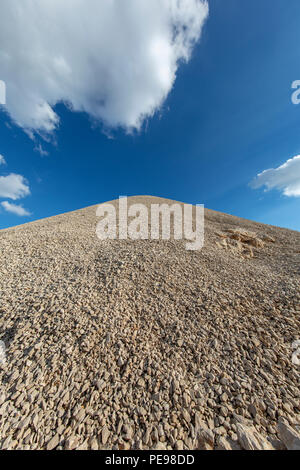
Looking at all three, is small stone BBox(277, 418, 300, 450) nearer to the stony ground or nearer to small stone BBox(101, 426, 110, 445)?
the stony ground

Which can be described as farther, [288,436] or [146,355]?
[146,355]

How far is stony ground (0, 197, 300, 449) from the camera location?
216 centimetres

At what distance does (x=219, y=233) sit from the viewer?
10039mm

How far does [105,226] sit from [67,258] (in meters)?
3.97

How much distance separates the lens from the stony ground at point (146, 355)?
85.1 inches

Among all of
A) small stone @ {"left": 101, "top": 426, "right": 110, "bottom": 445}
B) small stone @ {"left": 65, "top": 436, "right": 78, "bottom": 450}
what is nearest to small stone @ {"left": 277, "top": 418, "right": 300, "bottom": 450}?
small stone @ {"left": 101, "top": 426, "right": 110, "bottom": 445}

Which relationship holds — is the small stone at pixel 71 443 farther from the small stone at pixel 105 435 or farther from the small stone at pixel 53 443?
the small stone at pixel 105 435

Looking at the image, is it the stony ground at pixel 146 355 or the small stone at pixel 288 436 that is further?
the stony ground at pixel 146 355

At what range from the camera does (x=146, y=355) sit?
3.11 meters

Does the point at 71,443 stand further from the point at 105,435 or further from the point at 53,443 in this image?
the point at 105,435

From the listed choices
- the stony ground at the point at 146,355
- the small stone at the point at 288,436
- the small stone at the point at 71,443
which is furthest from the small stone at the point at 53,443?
the small stone at the point at 288,436

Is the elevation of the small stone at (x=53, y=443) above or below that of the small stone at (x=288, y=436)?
below

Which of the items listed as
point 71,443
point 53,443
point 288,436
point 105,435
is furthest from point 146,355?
point 288,436
